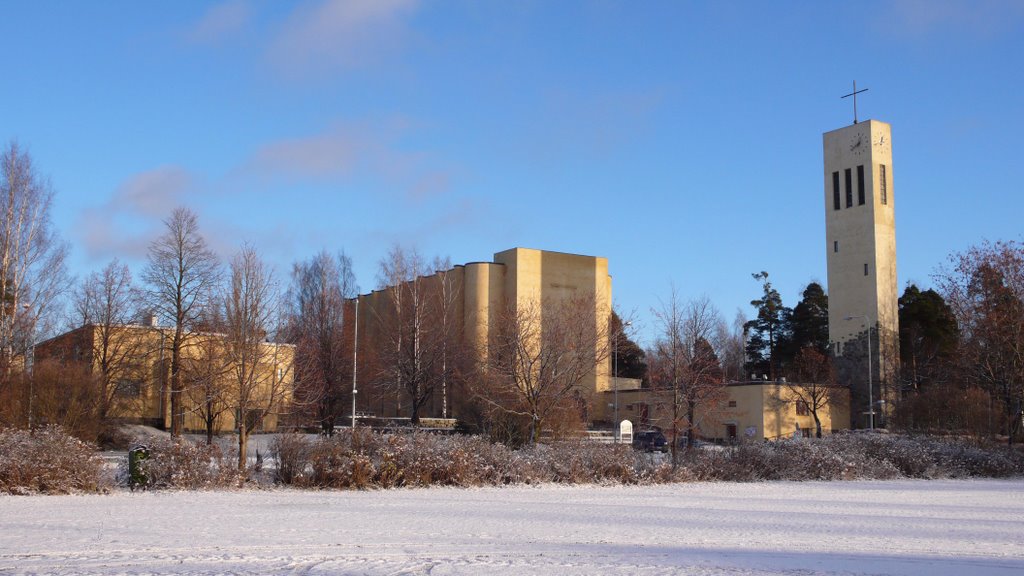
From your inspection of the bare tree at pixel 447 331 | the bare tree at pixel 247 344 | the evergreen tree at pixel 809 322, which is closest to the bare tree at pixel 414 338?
the bare tree at pixel 447 331

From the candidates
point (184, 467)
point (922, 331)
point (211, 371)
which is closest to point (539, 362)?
point (211, 371)

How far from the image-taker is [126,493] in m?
20.7

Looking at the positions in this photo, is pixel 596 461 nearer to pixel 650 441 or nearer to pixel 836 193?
pixel 650 441

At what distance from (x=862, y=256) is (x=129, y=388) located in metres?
48.3

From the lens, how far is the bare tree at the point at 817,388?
58.3 m

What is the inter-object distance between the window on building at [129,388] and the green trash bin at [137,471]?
28.2m

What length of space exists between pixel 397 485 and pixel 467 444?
254 centimetres

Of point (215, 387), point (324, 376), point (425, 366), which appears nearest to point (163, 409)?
point (324, 376)

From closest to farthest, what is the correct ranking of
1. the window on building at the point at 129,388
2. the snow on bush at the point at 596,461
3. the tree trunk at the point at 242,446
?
1. the snow on bush at the point at 596,461
2. the tree trunk at the point at 242,446
3. the window on building at the point at 129,388

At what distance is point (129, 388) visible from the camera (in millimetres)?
48906

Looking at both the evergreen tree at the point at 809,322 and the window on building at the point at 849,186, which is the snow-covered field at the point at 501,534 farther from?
the evergreen tree at the point at 809,322

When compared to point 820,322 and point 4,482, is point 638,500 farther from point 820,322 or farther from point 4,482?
point 820,322

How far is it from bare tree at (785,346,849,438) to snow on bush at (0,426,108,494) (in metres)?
45.4

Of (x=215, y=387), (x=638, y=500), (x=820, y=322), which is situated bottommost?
(x=638, y=500)
